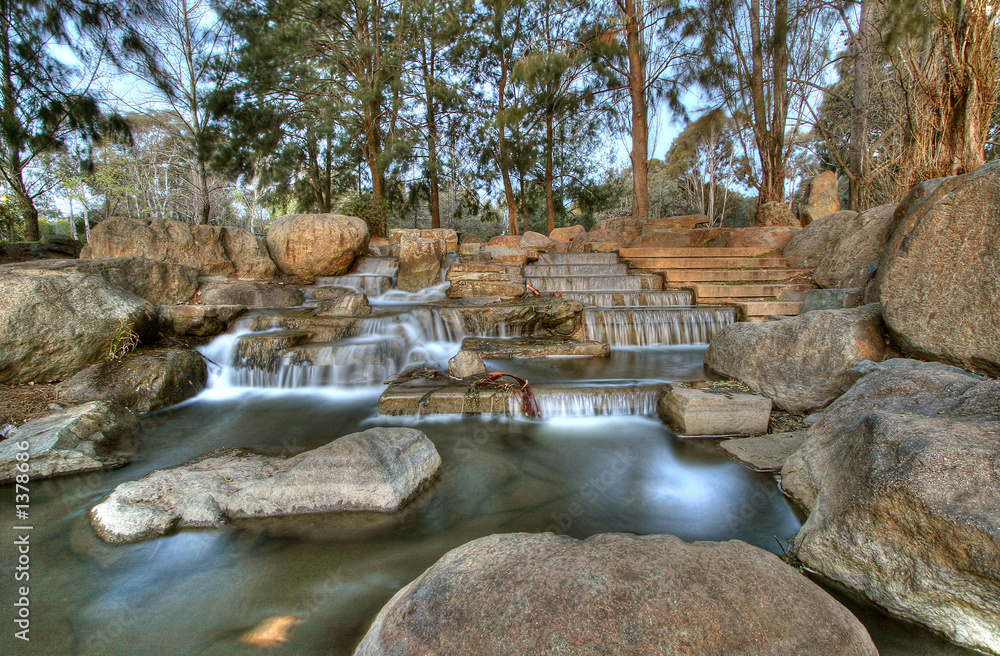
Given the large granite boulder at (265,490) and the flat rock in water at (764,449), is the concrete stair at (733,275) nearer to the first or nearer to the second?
the flat rock in water at (764,449)

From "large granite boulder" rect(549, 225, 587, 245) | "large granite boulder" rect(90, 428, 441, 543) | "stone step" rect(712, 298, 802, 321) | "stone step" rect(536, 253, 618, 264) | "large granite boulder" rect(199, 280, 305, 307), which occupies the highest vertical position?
"large granite boulder" rect(549, 225, 587, 245)

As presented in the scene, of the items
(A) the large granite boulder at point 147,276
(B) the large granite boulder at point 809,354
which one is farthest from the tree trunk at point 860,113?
(A) the large granite boulder at point 147,276

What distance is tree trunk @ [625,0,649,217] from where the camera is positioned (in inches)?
506

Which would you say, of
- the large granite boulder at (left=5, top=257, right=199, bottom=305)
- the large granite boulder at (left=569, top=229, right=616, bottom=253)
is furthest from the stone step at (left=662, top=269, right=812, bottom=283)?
the large granite boulder at (left=5, top=257, right=199, bottom=305)

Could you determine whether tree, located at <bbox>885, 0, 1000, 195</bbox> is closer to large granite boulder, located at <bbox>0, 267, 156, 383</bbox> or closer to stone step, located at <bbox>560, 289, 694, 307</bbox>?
stone step, located at <bbox>560, 289, 694, 307</bbox>

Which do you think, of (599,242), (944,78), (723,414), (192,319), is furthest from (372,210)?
(944,78)

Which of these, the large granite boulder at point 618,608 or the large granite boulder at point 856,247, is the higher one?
the large granite boulder at point 856,247

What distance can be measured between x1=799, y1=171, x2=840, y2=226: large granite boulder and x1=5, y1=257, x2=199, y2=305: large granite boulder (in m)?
14.4

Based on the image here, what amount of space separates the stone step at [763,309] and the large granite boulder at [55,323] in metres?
8.46

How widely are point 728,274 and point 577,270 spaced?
307 cm

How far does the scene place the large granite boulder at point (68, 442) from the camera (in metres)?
3.09

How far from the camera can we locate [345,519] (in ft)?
8.26

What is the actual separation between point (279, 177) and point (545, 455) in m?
15.5

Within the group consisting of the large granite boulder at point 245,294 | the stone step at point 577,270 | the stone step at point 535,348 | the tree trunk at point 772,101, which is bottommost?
the stone step at point 535,348
